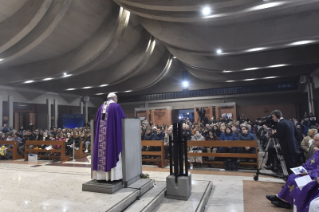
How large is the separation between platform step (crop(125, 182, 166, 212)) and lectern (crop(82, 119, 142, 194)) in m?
0.40

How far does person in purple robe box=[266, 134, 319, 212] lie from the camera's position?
2784mm

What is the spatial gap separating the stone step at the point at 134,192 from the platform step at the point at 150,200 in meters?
0.06

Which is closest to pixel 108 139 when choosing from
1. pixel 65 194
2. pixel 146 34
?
pixel 65 194

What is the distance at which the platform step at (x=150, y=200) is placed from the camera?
3.11 meters

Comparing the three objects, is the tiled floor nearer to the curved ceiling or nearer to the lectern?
the lectern

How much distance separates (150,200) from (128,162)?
0.76 meters

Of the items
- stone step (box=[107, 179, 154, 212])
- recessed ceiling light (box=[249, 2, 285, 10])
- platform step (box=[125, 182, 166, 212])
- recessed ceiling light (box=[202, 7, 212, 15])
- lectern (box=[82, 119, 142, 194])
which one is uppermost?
recessed ceiling light (box=[202, 7, 212, 15])

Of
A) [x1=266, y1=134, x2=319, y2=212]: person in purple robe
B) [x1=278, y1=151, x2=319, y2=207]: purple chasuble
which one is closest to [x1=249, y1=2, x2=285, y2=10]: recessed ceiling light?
[x1=266, y1=134, x2=319, y2=212]: person in purple robe

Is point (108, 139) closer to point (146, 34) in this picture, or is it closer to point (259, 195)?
point (259, 195)

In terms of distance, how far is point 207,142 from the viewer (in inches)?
243

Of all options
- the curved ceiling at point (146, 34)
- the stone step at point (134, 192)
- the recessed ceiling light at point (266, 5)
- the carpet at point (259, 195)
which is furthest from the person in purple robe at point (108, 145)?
the recessed ceiling light at point (266, 5)

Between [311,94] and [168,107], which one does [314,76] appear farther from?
[168,107]

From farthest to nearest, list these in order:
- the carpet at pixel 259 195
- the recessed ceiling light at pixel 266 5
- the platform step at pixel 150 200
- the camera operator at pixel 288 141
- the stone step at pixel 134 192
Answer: the recessed ceiling light at pixel 266 5
the camera operator at pixel 288 141
the carpet at pixel 259 195
the platform step at pixel 150 200
the stone step at pixel 134 192

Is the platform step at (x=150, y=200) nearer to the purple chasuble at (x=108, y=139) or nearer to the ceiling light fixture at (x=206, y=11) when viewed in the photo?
the purple chasuble at (x=108, y=139)
